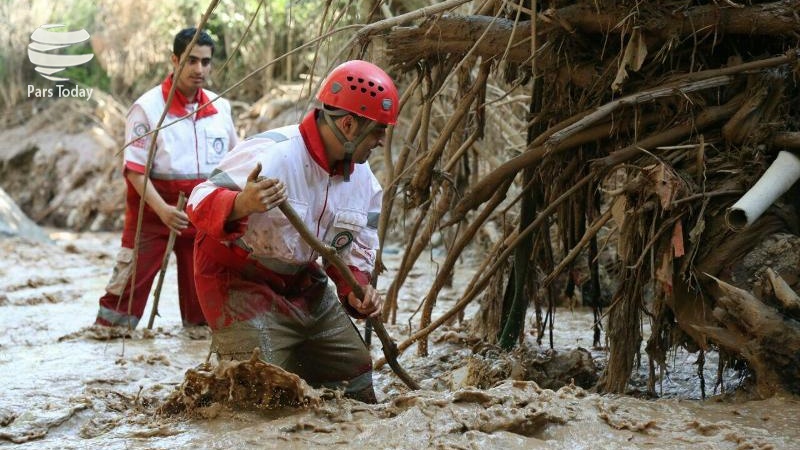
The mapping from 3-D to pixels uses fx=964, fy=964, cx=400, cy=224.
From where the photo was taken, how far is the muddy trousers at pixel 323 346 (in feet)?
11.9

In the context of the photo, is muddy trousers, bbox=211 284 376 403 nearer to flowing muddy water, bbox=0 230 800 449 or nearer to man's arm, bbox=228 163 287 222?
flowing muddy water, bbox=0 230 800 449

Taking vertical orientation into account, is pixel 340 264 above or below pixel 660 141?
below

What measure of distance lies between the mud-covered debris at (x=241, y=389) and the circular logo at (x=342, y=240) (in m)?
0.59

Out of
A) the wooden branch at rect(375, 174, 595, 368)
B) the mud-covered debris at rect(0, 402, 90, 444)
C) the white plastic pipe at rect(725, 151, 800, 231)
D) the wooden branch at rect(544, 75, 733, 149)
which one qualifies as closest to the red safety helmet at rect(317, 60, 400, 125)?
the wooden branch at rect(544, 75, 733, 149)

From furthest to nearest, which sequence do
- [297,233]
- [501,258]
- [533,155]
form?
[501,258], [533,155], [297,233]

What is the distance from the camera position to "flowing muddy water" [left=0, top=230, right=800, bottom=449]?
293cm

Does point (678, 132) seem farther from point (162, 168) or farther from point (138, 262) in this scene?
point (138, 262)

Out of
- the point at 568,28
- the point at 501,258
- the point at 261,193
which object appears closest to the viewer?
the point at 261,193

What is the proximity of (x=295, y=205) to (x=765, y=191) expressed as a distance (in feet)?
5.29

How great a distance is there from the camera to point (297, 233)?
346 cm

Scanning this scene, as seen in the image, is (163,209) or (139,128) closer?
(163,209)

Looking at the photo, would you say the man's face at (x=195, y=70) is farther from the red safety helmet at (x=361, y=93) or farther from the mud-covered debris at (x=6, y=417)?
the mud-covered debris at (x=6, y=417)

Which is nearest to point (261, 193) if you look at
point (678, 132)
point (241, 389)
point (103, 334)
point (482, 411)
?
point (241, 389)

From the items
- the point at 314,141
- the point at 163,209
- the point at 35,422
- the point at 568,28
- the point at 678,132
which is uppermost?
the point at 568,28
